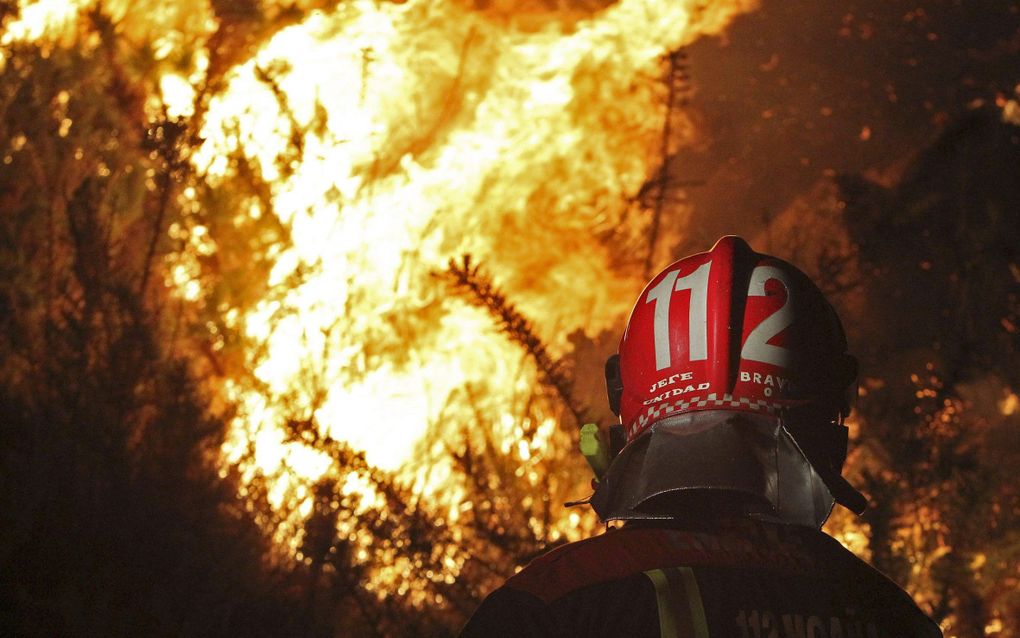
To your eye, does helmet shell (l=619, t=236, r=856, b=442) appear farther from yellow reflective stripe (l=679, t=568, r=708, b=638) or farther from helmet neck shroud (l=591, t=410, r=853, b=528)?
yellow reflective stripe (l=679, t=568, r=708, b=638)

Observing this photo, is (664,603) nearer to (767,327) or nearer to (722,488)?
(722,488)

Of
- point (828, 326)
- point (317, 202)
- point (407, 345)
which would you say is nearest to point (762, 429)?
point (828, 326)

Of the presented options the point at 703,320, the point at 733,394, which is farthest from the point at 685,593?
the point at 703,320

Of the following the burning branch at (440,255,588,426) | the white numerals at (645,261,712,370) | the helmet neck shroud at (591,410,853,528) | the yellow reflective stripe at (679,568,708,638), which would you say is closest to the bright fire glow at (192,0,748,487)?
the burning branch at (440,255,588,426)

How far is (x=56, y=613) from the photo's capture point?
479 cm

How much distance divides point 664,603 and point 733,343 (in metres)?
0.87

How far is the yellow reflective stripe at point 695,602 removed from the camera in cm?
154

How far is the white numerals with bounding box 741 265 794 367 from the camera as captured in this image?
88.6 inches

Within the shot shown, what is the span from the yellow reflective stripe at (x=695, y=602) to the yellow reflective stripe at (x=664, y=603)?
0.12 feet

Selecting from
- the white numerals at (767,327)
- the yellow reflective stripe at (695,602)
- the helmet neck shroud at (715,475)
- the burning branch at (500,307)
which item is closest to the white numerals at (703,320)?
the white numerals at (767,327)

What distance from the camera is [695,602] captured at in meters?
1.56

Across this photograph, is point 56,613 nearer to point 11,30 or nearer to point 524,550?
point 524,550

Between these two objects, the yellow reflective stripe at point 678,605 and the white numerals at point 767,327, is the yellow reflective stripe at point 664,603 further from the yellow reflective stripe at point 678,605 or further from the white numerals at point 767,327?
the white numerals at point 767,327

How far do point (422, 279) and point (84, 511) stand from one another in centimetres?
238
